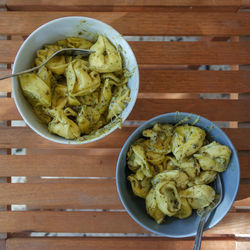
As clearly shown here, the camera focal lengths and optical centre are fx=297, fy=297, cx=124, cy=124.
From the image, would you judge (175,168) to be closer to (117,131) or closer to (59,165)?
(117,131)

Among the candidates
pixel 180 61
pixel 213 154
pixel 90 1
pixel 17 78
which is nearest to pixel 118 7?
pixel 90 1

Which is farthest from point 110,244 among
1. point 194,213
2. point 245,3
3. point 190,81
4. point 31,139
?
point 245,3

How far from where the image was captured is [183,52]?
0.94m

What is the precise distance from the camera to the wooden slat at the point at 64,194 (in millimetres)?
923

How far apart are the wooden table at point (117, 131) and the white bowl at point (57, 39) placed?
15 centimetres

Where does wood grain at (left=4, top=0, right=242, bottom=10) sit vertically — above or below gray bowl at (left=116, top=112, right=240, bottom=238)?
above

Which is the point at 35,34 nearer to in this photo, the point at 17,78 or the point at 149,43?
the point at 17,78

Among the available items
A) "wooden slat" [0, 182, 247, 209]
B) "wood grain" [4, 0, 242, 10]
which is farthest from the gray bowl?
"wood grain" [4, 0, 242, 10]

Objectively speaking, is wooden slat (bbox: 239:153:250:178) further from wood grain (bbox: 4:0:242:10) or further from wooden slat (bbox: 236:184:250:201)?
wood grain (bbox: 4:0:242:10)

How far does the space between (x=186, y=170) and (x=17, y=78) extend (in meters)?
0.50

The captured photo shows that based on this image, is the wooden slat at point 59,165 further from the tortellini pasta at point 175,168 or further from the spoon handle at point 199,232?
the spoon handle at point 199,232

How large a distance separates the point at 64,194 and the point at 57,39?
18.3 inches

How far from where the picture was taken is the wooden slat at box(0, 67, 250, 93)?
922 millimetres

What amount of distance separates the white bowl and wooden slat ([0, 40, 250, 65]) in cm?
15
